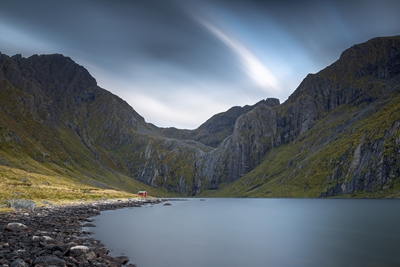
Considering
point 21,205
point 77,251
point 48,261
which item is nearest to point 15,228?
point 77,251

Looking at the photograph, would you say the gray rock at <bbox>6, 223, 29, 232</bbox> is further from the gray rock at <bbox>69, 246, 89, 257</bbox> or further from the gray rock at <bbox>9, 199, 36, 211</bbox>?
the gray rock at <bbox>9, 199, 36, 211</bbox>

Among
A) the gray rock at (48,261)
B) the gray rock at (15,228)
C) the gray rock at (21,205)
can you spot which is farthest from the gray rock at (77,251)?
the gray rock at (21,205)

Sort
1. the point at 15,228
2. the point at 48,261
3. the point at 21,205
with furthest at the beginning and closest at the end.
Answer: the point at 21,205 < the point at 15,228 < the point at 48,261

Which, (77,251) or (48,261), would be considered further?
(77,251)

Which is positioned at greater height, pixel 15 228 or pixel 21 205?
pixel 21 205

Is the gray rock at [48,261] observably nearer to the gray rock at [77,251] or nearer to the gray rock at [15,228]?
the gray rock at [77,251]

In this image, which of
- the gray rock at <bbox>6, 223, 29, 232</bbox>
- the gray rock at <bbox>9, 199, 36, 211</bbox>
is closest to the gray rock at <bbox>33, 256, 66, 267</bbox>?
the gray rock at <bbox>6, 223, 29, 232</bbox>

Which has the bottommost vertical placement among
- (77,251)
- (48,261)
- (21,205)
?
(77,251)

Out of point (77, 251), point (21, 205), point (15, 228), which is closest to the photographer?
point (77, 251)

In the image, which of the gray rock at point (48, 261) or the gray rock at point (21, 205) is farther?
the gray rock at point (21, 205)

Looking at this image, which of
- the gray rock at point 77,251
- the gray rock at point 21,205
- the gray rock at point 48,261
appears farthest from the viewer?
the gray rock at point 21,205

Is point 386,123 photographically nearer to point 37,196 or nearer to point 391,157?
point 391,157

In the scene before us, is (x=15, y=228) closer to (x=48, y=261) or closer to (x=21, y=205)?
(x=48, y=261)

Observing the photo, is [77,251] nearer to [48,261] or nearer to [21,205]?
[48,261]
